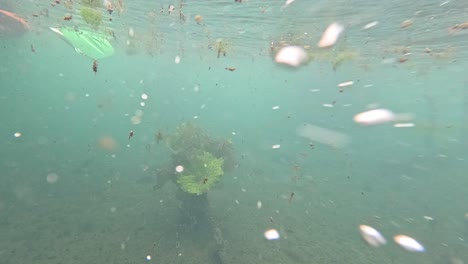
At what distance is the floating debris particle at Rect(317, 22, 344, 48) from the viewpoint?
62.3 feet

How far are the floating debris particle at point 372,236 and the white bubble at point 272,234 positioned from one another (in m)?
4.04

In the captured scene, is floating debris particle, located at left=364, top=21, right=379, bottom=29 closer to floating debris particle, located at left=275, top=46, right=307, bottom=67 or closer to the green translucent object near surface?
floating debris particle, located at left=275, top=46, right=307, bottom=67

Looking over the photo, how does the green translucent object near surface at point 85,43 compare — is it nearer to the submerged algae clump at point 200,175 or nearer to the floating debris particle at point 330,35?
the submerged algae clump at point 200,175

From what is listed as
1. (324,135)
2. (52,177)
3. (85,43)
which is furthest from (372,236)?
(324,135)

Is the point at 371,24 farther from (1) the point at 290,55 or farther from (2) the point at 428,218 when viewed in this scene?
(2) the point at 428,218

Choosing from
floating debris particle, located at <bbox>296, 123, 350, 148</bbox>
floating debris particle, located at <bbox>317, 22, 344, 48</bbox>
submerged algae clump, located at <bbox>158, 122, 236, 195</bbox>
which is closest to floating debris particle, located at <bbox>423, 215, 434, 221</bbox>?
submerged algae clump, located at <bbox>158, 122, 236, 195</bbox>

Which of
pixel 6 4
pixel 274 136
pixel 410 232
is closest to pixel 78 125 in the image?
pixel 6 4

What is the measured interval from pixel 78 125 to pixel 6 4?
1545cm

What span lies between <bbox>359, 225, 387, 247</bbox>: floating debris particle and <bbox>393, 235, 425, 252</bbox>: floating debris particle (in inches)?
26.3

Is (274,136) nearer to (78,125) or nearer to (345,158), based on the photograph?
(345,158)

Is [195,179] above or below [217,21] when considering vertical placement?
below

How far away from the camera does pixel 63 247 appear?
9336mm

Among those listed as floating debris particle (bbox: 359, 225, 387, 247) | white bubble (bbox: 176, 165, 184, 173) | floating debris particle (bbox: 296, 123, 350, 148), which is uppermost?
floating debris particle (bbox: 296, 123, 350, 148)

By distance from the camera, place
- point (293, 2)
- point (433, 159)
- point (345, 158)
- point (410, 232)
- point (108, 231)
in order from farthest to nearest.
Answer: point (433, 159) → point (345, 158) → point (293, 2) → point (410, 232) → point (108, 231)
